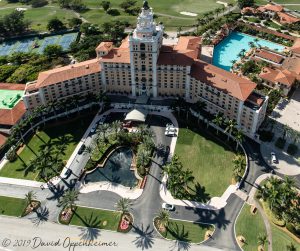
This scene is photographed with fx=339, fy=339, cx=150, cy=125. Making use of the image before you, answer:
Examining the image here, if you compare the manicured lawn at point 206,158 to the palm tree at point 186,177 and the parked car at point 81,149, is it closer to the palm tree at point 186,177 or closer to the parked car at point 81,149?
the palm tree at point 186,177

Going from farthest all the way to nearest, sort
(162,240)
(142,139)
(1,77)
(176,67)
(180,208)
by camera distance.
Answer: (1,77), (176,67), (142,139), (180,208), (162,240)

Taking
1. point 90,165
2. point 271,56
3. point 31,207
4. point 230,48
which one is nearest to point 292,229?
point 90,165

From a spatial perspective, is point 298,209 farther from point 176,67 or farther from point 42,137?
point 42,137

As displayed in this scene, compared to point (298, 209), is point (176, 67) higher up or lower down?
higher up

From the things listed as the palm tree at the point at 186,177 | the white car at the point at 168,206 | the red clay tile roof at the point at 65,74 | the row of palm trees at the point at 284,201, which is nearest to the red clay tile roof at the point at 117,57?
the red clay tile roof at the point at 65,74

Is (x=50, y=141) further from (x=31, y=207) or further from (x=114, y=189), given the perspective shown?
(x=114, y=189)

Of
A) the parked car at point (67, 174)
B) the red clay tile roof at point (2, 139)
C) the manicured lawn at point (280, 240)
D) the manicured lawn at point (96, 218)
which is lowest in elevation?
the manicured lawn at point (96, 218)

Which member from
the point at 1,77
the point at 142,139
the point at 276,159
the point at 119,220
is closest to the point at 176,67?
the point at 142,139
